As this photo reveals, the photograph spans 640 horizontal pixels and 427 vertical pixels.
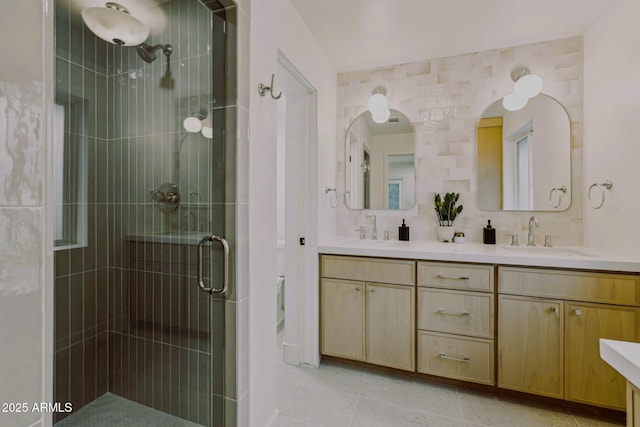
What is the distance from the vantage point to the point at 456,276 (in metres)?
1.85

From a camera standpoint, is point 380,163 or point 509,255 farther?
point 380,163

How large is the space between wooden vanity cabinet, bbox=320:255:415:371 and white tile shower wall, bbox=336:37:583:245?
633mm

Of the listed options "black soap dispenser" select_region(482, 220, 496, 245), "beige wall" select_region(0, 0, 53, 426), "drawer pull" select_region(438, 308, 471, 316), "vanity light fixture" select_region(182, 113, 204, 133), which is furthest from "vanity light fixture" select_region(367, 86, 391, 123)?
"beige wall" select_region(0, 0, 53, 426)

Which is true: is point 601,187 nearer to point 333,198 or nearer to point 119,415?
point 333,198

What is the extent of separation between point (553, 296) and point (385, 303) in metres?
0.98

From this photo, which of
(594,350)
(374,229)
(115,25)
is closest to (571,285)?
(594,350)

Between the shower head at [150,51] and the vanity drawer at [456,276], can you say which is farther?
the vanity drawer at [456,276]

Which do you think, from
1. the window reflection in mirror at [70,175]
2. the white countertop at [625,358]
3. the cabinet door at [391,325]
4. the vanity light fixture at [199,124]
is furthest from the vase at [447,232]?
the window reflection in mirror at [70,175]

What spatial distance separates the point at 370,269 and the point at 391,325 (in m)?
0.41

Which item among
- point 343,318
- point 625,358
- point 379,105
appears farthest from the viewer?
point 379,105

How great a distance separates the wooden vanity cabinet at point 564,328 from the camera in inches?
61.8

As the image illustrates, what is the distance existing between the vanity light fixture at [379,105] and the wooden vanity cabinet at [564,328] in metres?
1.56

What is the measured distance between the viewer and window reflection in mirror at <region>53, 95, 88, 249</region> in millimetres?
858

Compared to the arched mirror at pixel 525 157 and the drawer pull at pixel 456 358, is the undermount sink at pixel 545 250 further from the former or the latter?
the drawer pull at pixel 456 358
